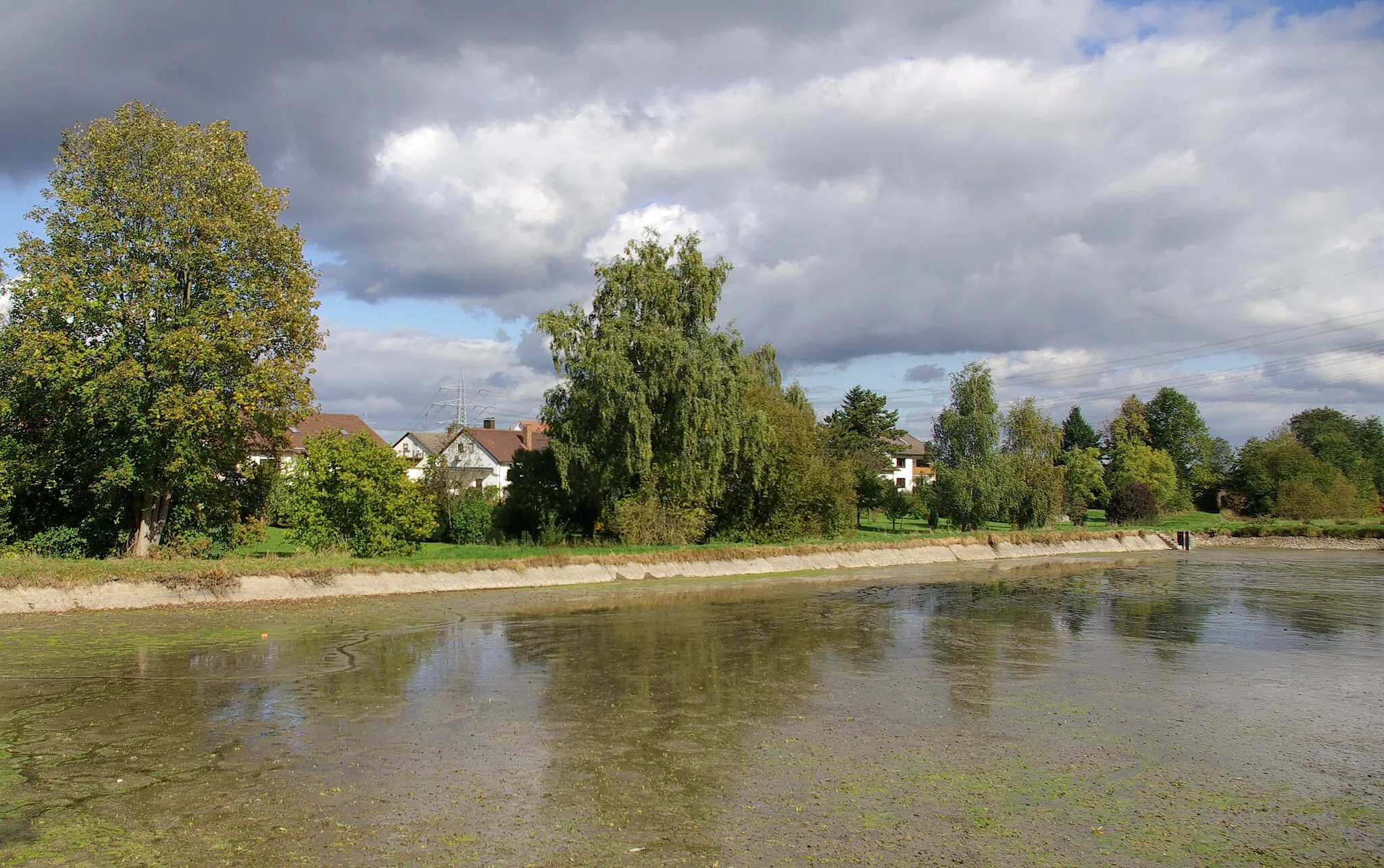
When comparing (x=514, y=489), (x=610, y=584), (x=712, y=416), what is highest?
(x=712, y=416)

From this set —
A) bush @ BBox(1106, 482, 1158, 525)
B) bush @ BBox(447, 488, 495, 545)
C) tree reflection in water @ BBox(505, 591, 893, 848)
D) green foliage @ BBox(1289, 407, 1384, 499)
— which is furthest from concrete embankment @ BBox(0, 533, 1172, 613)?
green foliage @ BBox(1289, 407, 1384, 499)

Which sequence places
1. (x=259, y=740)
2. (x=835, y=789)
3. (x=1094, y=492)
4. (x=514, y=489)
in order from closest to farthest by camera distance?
(x=835, y=789) → (x=259, y=740) → (x=514, y=489) → (x=1094, y=492)

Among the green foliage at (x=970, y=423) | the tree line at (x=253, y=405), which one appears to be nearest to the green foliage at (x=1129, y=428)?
the green foliage at (x=970, y=423)

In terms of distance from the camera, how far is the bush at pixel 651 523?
38.5 metres

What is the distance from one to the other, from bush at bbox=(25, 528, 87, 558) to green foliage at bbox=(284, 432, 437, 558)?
6007mm

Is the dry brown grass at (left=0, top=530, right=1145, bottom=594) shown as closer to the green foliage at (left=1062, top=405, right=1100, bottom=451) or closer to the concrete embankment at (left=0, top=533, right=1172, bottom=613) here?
the concrete embankment at (left=0, top=533, right=1172, bottom=613)

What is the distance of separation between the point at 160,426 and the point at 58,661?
11515 millimetres

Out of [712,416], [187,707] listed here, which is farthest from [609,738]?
[712,416]

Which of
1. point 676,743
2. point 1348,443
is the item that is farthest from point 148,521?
point 1348,443

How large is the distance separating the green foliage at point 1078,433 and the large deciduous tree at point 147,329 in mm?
113459

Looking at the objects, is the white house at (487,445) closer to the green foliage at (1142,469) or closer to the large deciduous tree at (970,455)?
the large deciduous tree at (970,455)

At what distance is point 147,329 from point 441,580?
36.8 ft

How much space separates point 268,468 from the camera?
32406 millimetres

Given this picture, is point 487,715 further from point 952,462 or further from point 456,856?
point 952,462
